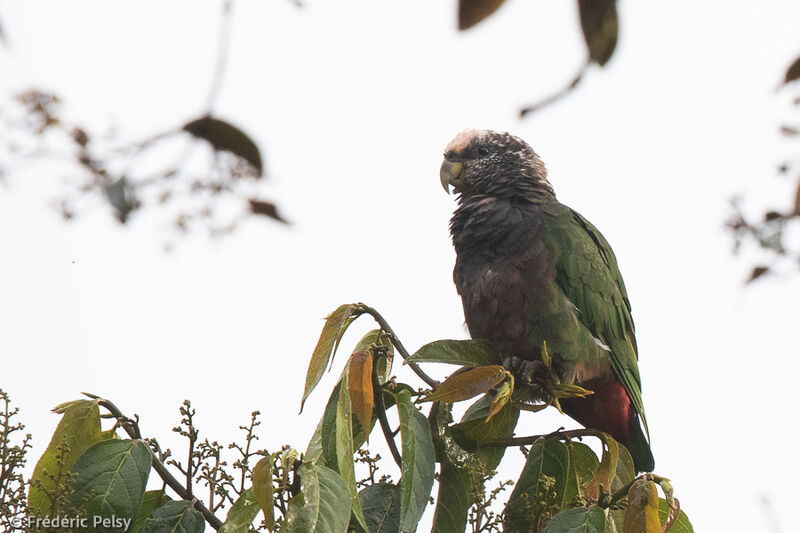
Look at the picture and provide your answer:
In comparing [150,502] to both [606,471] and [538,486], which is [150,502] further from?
[606,471]

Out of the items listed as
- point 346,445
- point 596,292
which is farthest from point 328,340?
point 596,292

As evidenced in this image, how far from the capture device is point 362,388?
176cm

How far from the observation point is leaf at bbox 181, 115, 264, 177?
844 mm

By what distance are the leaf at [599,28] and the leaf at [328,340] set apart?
4.57 feet

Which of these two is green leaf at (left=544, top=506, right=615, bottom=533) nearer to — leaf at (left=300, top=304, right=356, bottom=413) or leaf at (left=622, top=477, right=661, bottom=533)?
leaf at (left=622, top=477, right=661, bottom=533)

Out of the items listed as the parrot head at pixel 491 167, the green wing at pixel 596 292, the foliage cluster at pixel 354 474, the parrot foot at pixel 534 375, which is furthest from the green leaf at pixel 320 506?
the parrot head at pixel 491 167

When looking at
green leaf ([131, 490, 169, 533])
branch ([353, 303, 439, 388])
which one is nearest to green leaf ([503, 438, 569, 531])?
branch ([353, 303, 439, 388])

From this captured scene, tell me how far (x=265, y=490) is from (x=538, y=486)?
0.78 m

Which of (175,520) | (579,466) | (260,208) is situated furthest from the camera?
(579,466)

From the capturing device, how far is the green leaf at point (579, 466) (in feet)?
7.06

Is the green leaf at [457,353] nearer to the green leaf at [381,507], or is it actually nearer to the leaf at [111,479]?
the green leaf at [381,507]

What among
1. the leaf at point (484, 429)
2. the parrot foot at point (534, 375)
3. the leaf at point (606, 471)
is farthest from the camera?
the parrot foot at point (534, 375)

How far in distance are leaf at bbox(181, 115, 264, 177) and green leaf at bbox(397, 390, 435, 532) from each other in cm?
102

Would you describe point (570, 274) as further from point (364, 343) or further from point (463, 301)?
point (364, 343)
